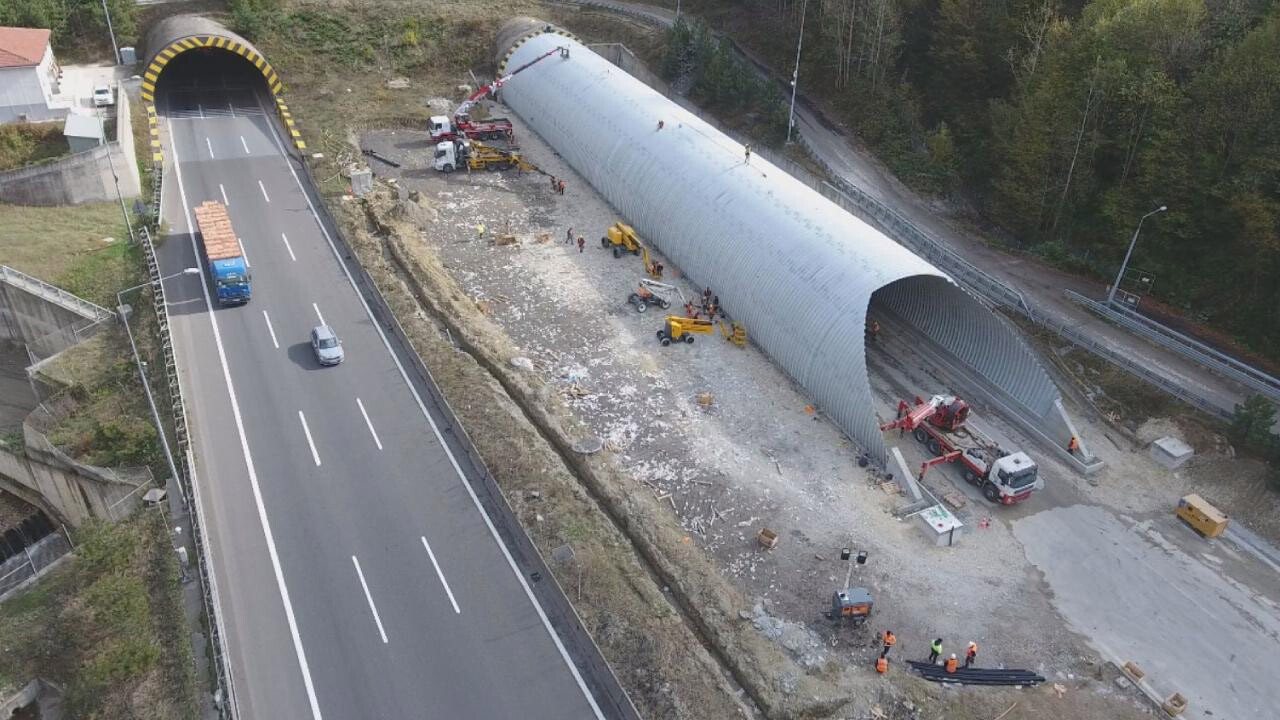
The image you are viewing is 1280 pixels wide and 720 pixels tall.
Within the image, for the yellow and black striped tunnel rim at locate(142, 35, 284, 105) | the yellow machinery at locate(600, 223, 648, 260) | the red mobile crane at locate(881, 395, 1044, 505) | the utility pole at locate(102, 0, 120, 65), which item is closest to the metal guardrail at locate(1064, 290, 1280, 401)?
the red mobile crane at locate(881, 395, 1044, 505)

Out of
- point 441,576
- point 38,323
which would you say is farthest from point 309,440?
point 38,323

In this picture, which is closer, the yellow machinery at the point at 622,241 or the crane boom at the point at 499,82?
the yellow machinery at the point at 622,241

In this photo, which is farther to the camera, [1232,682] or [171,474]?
[171,474]

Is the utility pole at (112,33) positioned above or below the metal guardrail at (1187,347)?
above

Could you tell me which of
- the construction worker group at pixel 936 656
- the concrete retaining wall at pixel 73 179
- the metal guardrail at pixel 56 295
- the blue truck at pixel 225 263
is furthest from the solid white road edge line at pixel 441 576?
the concrete retaining wall at pixel 73 179

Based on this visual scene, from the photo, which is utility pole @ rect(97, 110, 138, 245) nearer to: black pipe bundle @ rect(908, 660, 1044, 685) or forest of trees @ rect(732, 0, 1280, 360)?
black pipe bundle @ rect(908, 660, 1044, 685)

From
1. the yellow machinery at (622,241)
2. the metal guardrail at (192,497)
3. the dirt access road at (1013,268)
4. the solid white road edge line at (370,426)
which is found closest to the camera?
the metal guardrail at (192,497)

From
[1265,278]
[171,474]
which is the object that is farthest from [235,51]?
[1265,278]

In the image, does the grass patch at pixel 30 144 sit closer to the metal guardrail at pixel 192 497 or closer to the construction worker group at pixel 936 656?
the metal guardrail at pixel 192 497

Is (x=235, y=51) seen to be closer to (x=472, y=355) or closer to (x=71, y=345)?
(x=71, y=345)
